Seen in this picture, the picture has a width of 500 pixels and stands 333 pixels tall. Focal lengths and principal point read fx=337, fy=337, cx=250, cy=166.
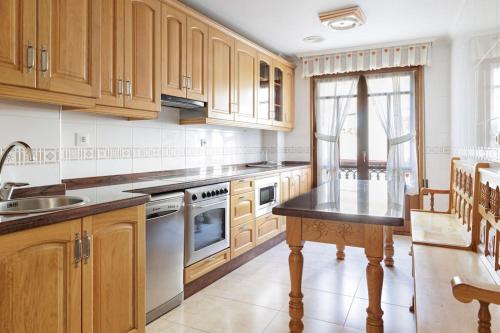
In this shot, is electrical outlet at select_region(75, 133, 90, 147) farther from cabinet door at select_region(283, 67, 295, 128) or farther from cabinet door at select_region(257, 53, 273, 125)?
cabinet door at select_region(283, 67, 295, 128)

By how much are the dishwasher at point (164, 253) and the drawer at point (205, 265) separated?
0.34 ft

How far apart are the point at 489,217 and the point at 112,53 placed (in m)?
2.31

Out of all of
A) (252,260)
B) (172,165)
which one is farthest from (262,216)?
(172,165)

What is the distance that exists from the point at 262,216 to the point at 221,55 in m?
1.70

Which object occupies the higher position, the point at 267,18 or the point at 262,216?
the point at 267,18

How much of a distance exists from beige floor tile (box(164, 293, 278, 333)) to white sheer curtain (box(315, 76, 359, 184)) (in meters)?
2.75

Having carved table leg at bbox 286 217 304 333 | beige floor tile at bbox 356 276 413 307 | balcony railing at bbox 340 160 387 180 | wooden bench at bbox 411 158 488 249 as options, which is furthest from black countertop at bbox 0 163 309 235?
balcony railing at bbox 340 160 387 180

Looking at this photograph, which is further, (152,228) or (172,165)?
(172,165)

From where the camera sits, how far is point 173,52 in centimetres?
268

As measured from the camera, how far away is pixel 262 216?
3602 millimetres

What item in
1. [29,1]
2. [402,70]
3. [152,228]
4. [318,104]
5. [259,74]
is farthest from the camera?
[318,104]

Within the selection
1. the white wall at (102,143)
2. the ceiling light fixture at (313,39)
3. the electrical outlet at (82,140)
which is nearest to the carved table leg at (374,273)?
the white wall at (102,143)

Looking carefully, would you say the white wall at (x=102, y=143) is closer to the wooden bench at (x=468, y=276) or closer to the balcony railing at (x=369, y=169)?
the balcony railing at (x=369, y=169)

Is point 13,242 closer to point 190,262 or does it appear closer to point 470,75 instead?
point 190,262
